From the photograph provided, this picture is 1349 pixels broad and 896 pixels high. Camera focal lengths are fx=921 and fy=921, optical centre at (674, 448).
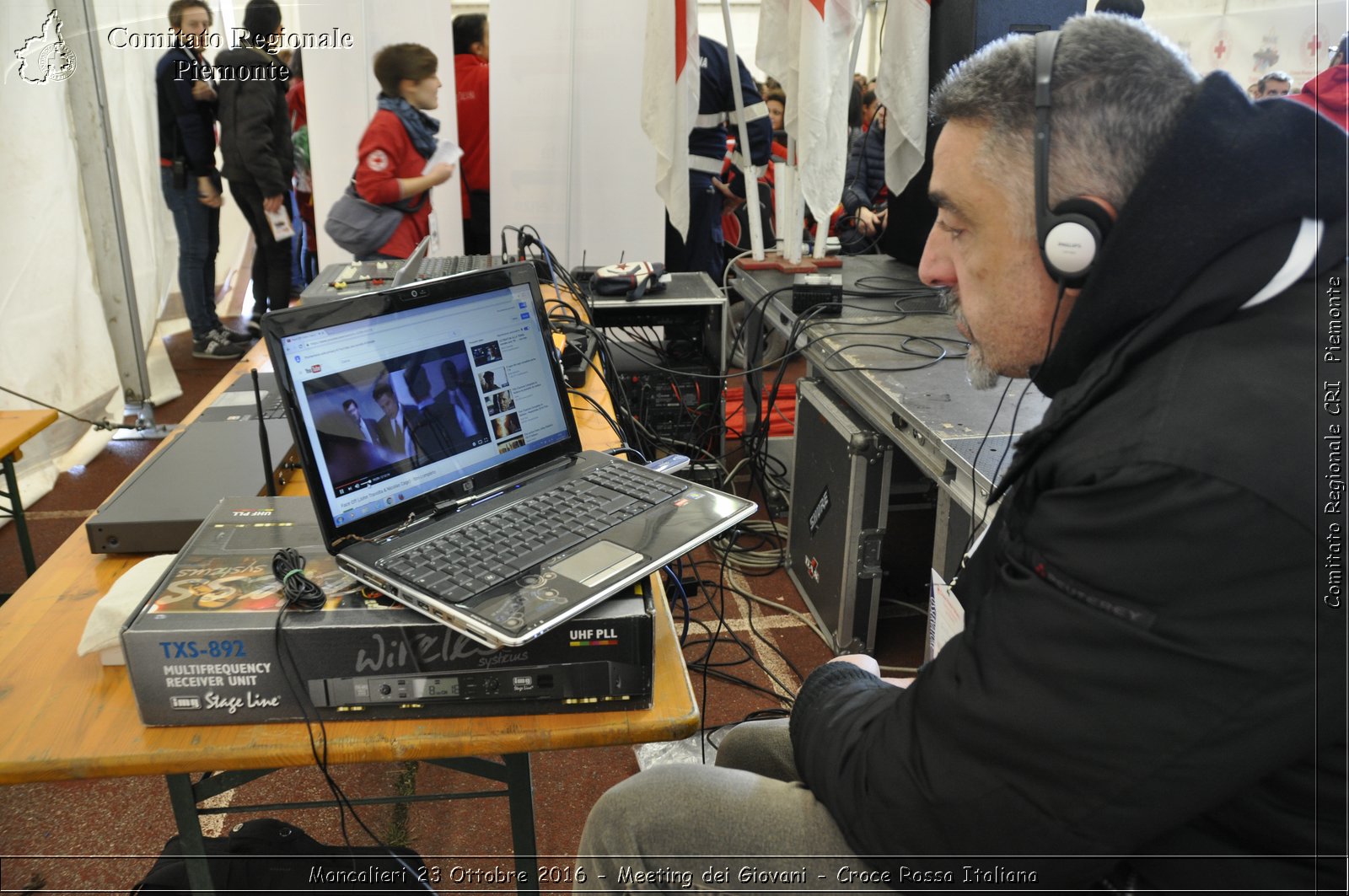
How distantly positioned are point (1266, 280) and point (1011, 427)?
93 cm

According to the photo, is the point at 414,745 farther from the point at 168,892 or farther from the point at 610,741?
the point at 168,892

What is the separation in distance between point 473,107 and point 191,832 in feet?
14.0

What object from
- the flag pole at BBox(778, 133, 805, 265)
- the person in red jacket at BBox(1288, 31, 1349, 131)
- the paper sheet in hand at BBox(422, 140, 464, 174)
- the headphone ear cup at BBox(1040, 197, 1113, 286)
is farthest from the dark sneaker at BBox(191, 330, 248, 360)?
the headphone ear cup at BBox(1040, 197, 1113, 286)

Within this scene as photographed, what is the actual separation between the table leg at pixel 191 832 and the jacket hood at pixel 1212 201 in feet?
3.41

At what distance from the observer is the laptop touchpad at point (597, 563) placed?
961mm

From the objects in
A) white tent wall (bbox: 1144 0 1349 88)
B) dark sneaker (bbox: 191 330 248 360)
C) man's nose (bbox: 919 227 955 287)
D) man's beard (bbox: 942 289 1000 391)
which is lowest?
dark sneaker (bbox: 191 330 248 360)

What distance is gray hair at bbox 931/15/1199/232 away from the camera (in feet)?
2.56

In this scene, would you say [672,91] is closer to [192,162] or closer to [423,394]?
[423,394]

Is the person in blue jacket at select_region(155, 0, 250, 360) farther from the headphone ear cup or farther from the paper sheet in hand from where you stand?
the headphone ear cup

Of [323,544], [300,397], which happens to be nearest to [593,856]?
[323,544]

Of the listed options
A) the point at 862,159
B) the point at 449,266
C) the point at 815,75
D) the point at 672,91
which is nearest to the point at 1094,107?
the point at 449,266

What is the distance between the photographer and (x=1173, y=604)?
637 millimetres

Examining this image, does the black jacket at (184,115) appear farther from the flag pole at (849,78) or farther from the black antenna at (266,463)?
the black antenna at (266,463)

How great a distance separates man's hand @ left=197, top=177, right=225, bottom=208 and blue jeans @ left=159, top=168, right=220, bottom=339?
2 cm
